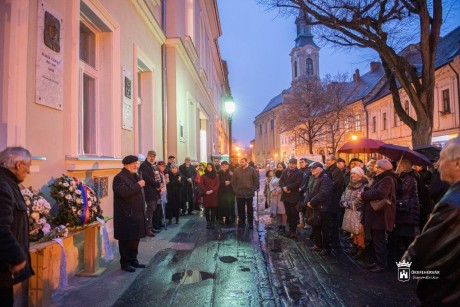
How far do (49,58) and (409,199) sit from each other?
18.9ft

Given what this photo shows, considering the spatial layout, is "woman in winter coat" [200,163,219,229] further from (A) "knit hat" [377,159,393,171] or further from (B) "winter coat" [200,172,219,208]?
(A) "knit hat" [377,159,393,171]

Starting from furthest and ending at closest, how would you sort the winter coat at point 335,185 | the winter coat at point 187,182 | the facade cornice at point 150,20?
the winter coat at point 187,182 < the facade cornice at point 150,20 < the winter coat at point 335,185

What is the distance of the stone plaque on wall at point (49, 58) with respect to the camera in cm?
456

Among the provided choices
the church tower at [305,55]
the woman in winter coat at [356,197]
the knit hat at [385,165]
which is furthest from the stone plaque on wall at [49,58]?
the church tower at [305,55]

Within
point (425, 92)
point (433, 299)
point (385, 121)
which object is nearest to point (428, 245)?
point (433, 299)

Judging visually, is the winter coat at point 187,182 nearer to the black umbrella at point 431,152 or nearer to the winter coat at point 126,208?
the winter coat at point 126,208

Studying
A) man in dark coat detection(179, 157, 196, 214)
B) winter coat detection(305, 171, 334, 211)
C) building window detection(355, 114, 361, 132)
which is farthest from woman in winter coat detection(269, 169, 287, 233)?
building window detection(355, 114, 361, 132)

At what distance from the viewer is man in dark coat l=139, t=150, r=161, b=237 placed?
327 inches

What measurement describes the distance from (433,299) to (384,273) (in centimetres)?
373

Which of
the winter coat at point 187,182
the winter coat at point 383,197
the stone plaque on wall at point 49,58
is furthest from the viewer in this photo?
the winter coat at point 187,182

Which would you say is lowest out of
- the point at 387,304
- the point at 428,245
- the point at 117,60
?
the point at 387,304

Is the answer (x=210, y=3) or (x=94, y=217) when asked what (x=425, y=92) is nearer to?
(x=94, y=217)

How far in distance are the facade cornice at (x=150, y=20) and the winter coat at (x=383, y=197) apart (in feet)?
21.3

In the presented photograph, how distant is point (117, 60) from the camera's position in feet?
23.9
